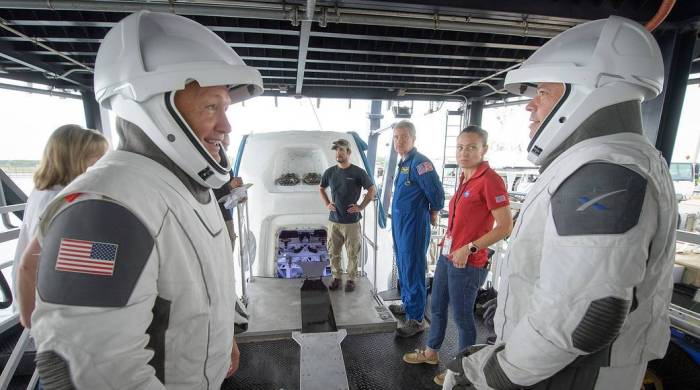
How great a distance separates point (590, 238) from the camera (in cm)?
83

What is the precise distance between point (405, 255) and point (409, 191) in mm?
659

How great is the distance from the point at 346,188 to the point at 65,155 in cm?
253

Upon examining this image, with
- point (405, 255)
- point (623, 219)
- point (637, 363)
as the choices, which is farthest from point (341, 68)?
point (637, 363)

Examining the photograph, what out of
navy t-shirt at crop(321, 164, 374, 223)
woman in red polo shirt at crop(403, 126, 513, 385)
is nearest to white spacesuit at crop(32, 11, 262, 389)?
woman in red polo shirt at crop(403, 126, 513, 385)

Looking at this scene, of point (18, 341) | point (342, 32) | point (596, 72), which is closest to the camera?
point (596, 72)

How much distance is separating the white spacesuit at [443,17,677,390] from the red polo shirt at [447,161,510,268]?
2.75 ft

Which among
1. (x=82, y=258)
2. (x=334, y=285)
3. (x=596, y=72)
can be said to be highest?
(x=596, y=72)

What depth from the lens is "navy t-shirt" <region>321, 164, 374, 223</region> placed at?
3.61 m

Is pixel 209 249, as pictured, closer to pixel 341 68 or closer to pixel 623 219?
pixel 623 219

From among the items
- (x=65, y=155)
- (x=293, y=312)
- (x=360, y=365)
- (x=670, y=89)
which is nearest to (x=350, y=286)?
(x=293, y=312)

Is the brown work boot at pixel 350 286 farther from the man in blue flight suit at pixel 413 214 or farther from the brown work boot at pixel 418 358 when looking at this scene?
the brown work boot at pixel 418 358

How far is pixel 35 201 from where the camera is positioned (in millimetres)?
1492

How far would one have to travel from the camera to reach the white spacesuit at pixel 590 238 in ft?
2.70

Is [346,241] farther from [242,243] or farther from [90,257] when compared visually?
[90,257]
